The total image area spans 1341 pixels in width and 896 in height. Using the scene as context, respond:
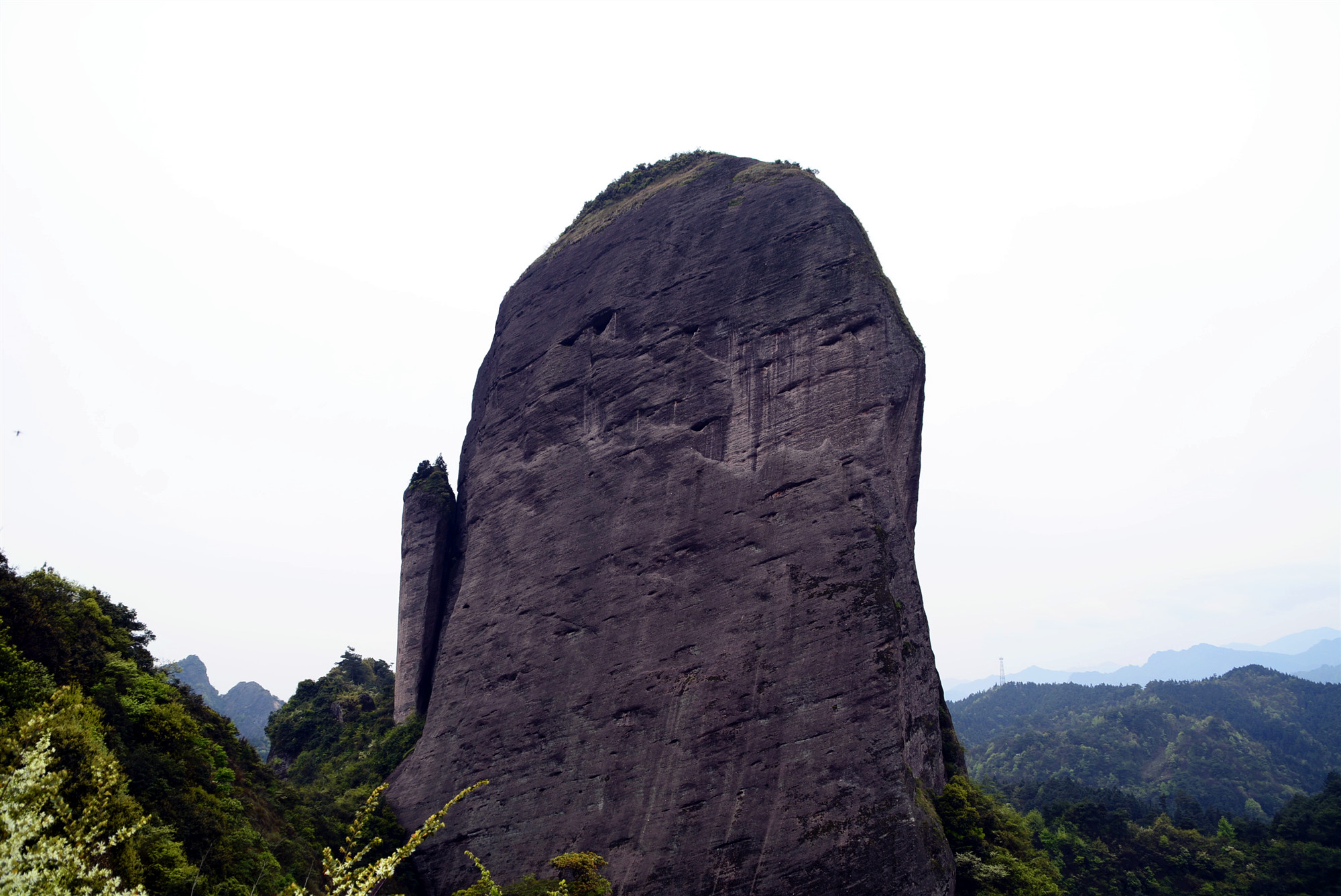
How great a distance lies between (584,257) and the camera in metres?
28.6

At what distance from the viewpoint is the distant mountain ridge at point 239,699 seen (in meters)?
115

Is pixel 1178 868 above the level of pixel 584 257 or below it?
below

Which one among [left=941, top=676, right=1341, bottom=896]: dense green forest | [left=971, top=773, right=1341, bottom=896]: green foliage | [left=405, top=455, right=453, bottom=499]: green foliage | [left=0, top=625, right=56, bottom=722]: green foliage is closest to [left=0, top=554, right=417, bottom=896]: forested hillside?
[left=0, top=625, right=56, bottom=722]: green foliage

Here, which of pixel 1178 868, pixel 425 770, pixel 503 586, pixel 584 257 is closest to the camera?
pixel 425 770

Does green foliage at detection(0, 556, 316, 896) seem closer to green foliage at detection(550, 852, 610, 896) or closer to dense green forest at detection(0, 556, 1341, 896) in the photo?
dense green forest at detection(0, 556, 1341, 896)

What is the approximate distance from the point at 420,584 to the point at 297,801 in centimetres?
859

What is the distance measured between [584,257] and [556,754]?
1858 cm

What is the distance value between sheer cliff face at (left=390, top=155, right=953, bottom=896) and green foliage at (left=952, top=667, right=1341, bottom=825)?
59120 mm

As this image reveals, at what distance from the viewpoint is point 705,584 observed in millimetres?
20047

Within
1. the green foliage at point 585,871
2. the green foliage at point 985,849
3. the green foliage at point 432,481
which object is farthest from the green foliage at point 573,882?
the green foliage at point 432,481

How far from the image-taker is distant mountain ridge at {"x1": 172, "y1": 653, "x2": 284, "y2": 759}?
114688 millimetres

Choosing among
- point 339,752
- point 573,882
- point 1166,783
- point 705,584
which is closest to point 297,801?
point 339,752

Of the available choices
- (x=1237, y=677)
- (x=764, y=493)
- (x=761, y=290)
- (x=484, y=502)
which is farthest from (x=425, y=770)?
(x=1237, y=677)

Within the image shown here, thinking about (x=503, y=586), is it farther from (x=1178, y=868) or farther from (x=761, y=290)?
(x=1178, y=868)
